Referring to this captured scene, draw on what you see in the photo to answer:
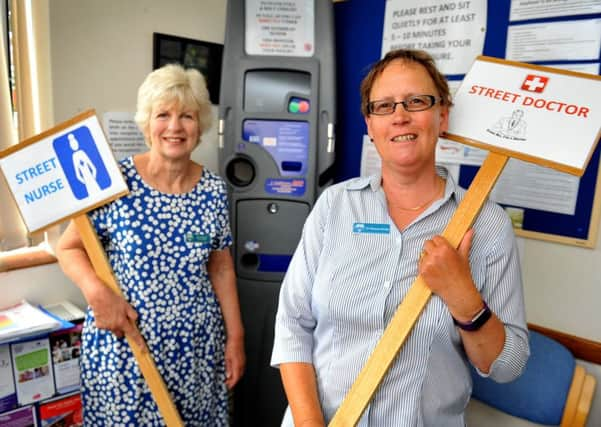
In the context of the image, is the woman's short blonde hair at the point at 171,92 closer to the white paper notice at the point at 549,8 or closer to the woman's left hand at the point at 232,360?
the woman's left hand at the point at 232,360

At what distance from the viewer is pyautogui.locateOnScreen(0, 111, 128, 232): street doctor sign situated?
1.29 meters

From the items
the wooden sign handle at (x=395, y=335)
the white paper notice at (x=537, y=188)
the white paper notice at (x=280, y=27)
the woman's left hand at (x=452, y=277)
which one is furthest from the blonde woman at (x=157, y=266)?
the white paper notice at (x=537, y=188)

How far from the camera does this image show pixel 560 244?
1.55 m

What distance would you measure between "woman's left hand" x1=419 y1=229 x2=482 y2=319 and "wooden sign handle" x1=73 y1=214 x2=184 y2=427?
2.75ft

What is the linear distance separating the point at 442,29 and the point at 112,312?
1518mm

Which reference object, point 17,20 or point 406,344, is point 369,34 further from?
point 406,344

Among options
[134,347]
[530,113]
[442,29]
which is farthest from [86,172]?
[442,29]

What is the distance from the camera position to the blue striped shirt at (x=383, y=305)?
38.5 inches

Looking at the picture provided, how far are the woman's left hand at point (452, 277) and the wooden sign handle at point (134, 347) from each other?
838 millimetres

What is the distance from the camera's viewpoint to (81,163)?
132cm

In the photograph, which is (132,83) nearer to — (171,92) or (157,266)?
(171,92)

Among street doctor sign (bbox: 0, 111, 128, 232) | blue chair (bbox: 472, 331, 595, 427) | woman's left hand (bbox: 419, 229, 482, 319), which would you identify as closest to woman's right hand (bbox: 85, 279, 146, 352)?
street doctor sign (bbox: 0, 111, 128, 232)

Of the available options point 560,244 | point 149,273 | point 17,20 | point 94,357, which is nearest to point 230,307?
point 149,273

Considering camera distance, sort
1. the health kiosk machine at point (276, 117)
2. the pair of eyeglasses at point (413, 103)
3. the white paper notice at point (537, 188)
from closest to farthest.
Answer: the pair of eyeglasses at point (413, 103) → the white paper notice at point (537, 188) → the health kiosk machine at point (276, 117)
